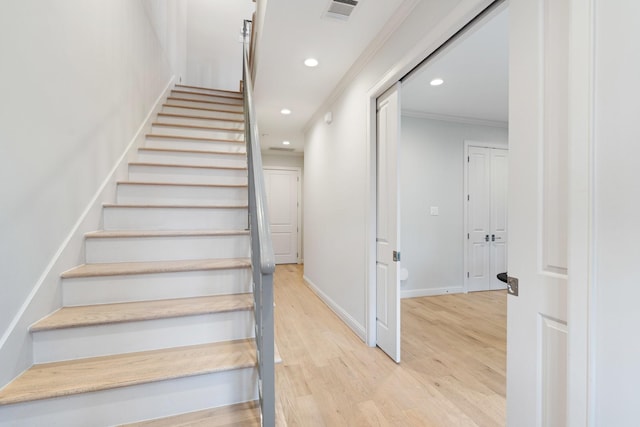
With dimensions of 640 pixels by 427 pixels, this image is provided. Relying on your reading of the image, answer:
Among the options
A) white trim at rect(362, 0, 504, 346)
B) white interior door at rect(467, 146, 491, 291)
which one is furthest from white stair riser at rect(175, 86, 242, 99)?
white interior door at rect(467, 146, 491, 291)

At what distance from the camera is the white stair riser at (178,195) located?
2156 millimetres

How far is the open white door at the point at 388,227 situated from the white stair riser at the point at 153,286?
1204 mm

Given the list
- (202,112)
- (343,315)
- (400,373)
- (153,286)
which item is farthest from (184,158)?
(400,373)

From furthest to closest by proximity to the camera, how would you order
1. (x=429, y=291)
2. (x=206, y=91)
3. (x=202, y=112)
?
(x=206, y=91)
(x=429, y=291)
(x=202, y=112)

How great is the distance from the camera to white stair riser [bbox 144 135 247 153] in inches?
110

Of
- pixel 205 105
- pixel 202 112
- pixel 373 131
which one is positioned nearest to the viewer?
pixel 373 131

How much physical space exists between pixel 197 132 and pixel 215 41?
12.2 ft

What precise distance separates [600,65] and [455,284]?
13.0 feet

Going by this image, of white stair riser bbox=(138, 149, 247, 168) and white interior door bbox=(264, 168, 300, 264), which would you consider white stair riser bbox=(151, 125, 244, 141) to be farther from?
white interior door bbox=(264, 168, 300, 264)

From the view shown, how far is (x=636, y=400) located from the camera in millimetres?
751

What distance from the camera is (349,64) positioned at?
272cm

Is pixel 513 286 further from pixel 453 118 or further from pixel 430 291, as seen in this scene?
pixel 453 118

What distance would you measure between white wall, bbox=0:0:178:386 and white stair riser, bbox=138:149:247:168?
38cm

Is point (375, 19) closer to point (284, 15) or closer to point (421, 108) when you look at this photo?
point (284, 15)
